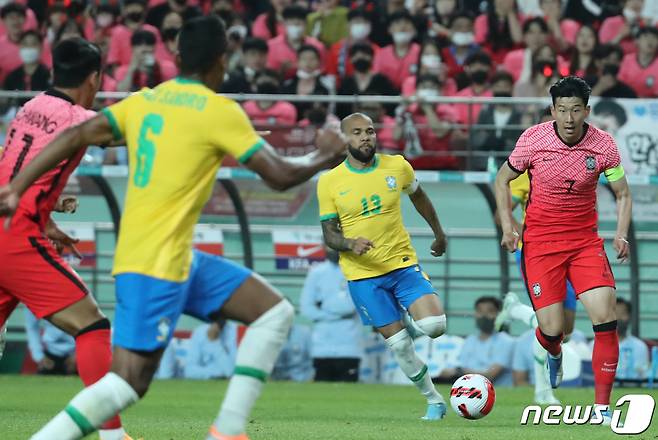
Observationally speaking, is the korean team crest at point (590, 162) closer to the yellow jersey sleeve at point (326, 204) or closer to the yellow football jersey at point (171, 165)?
the yellow jersey sleeve at point (326, 204)

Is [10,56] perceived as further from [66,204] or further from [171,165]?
[171,165]

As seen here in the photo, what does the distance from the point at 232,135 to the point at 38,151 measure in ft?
5.87

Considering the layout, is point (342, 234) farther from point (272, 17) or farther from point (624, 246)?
point (272, 17)

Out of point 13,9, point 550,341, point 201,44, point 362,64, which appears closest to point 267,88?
point 362,64

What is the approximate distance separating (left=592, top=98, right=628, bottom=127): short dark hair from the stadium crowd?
1105 mm

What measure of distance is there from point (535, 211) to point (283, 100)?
7261 millimetres

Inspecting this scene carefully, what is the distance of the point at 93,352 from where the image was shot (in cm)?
825

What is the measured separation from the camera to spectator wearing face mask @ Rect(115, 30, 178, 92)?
19.9 metres

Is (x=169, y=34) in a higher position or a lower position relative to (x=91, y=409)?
higher

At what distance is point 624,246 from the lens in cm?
1093

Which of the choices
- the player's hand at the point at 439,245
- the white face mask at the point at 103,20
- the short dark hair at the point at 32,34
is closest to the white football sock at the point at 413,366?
the player's hand at the point at 439,245

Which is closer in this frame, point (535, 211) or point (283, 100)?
point (535, 211)

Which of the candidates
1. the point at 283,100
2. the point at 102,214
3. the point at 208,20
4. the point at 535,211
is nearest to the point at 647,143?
the point at 283,100

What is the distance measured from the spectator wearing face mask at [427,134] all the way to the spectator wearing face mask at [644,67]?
2731 mm
